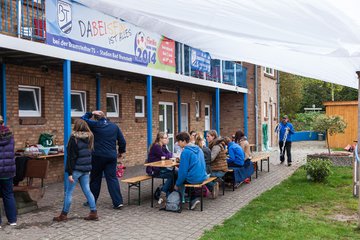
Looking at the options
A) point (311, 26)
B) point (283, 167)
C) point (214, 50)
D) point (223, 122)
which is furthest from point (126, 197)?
point (223, 122)

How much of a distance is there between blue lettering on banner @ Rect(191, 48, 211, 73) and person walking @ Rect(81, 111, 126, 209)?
760cm

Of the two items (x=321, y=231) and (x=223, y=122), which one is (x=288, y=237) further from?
(x=223, y=122)

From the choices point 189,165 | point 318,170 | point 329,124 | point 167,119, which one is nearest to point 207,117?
point 167,119

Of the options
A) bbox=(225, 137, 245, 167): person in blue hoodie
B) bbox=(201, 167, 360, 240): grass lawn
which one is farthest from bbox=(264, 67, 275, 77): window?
bbox=(225, 137, 245, 167): person in blue hoodie

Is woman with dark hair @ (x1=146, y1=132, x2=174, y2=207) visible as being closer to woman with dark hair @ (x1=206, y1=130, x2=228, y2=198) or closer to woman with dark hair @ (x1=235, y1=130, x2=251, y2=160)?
woman with dark hair @ (x1=206, y1=130, x2=228, y2=198)

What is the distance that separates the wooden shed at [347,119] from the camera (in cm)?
2329

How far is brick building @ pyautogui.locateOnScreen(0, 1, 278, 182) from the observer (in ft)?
28.1

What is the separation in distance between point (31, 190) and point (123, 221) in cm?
183

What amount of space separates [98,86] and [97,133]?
16.9 feet

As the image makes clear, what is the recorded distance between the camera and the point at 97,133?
24.6ft

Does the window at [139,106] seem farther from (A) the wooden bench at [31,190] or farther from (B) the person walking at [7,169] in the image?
(B) the person walking at [7,169]

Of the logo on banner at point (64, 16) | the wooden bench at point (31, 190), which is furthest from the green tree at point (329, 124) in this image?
the wooden bench at point (31, 190)

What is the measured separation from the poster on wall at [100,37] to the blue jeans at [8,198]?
3.14 metres

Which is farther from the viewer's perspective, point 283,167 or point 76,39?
point 283,167
